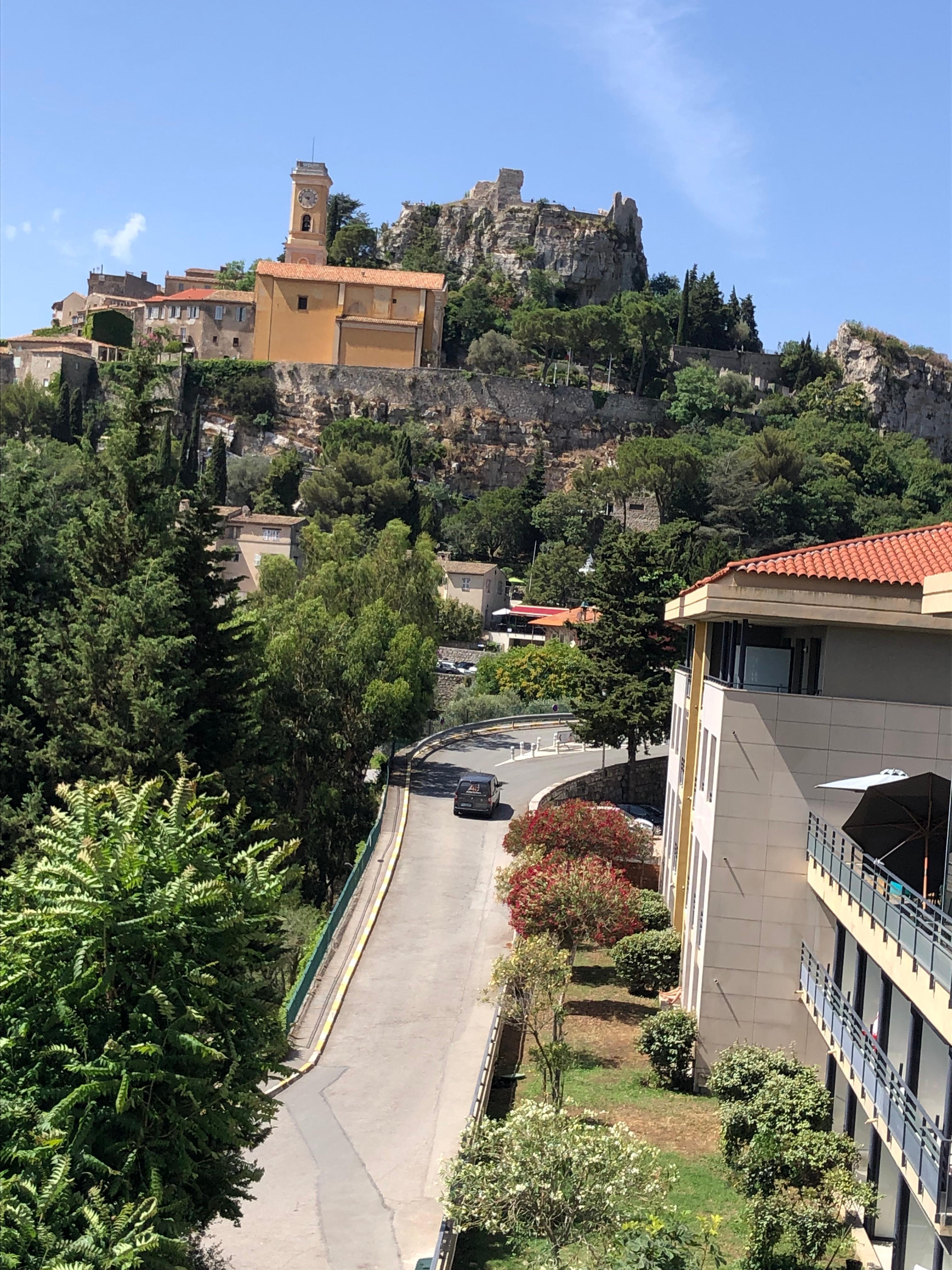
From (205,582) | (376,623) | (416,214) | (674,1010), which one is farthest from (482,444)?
(674,1010)

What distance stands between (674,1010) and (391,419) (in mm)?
81058

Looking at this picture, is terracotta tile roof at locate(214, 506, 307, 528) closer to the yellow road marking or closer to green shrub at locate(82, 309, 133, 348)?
green shrub at locate(82, 309, 133, 348)

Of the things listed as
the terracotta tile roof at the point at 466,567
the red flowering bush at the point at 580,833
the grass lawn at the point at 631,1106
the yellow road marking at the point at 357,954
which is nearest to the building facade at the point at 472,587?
the terracotta tile roof at the point at 466,567

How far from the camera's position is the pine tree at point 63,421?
274ft

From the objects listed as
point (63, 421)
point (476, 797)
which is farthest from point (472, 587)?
point (476, 797)

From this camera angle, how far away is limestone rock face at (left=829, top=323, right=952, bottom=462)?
378 ft

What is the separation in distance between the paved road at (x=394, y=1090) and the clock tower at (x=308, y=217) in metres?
86.9

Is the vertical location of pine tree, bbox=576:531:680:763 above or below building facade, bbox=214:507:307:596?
below

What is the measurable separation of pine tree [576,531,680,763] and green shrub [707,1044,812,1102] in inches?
892

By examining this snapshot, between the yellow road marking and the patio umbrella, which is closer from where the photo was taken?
the patio umbrella

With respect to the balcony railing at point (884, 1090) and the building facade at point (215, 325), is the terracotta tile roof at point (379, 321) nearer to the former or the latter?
the building facade at point (215, 325)

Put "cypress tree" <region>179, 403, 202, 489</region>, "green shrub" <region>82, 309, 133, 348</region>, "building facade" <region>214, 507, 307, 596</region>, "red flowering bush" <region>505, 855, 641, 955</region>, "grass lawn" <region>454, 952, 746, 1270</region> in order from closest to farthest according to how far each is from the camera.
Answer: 1. "grass lawn" <region>454, 952, 746, 1270</region>
2. "red flowering bush" <region>505, 855, 641, 955</region>
3. "building facade" <region>214, 507, 307, 596</region>
4. "cypress tree" <region>179, 403, 202, 489</region>
5. "green shrub" <region>82, 309, 133, 348</region>

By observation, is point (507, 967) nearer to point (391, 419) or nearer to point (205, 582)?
point (205, 582)

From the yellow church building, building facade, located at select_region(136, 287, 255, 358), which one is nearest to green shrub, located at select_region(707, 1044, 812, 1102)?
the yellow church building
